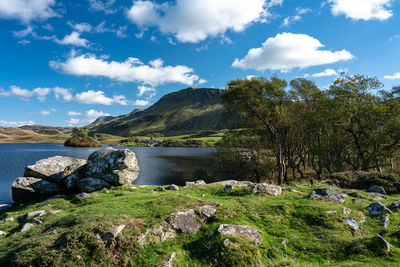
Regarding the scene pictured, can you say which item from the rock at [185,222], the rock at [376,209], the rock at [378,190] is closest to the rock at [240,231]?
the rock at [185,222]

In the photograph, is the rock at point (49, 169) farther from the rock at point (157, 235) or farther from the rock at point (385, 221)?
the rock at point (385, 221)

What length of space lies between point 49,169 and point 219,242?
2656 cm

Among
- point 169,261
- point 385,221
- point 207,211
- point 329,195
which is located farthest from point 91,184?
point 385,221

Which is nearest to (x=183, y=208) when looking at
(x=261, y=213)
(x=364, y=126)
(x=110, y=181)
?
(x=261, y=213)

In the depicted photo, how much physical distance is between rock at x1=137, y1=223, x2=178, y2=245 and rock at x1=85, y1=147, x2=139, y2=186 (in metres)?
15.7

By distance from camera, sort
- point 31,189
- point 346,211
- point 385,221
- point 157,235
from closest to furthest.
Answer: point 157,235 < point 385,221 < point 346,211 < point 31,189

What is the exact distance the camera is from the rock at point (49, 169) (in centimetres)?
2436

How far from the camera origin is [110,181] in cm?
2362

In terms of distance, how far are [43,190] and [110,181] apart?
7.96 meters

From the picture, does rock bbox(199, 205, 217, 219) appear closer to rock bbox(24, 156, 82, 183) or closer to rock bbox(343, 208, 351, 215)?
rock bbox(343, 208, 351, 215)

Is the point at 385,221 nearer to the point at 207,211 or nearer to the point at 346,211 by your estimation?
the point at 346,211

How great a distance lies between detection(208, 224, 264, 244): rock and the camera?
872cm

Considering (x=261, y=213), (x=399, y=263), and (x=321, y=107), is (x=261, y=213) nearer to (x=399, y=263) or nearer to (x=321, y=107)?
(x=399, y=263)

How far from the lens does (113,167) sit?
24062 millimetres
